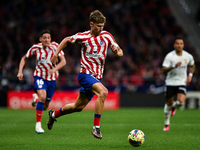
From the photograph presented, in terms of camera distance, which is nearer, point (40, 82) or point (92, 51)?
point (92, 51)

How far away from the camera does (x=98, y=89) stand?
6.07m

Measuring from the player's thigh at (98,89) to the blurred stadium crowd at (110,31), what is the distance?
36.4ft

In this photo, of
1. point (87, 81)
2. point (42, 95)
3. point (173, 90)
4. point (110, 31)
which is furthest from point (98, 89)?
point (110, 31)

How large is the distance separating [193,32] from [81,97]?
18.3 m

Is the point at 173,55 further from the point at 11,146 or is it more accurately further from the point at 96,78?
the point at 11,146

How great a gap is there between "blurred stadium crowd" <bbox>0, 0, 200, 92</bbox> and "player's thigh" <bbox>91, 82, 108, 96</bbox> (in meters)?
11.1

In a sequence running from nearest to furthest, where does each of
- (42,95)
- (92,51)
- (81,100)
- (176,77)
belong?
(92,51)
(81,100)
(42,95)
(176,77)

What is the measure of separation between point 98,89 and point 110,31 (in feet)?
49.9

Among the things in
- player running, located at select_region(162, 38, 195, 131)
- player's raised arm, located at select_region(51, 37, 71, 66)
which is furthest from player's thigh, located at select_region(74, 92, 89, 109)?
player running, located at select_region(162, 38, 195, 131)

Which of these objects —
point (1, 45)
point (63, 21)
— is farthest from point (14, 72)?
point (63, 21)

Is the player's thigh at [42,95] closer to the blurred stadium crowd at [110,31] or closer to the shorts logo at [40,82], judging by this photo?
the shorts logo at [40,82]

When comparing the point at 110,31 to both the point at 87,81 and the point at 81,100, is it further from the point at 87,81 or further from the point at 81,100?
the point at 87,81

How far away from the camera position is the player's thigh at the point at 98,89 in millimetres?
6020

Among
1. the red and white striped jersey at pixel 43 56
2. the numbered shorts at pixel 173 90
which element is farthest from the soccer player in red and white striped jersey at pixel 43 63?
the numbered shorts at pixel 173 90
